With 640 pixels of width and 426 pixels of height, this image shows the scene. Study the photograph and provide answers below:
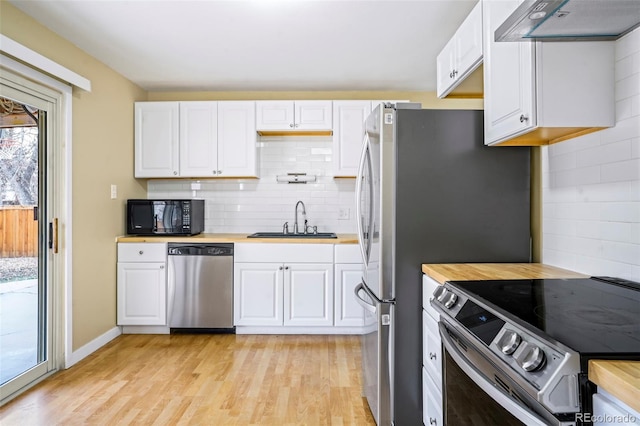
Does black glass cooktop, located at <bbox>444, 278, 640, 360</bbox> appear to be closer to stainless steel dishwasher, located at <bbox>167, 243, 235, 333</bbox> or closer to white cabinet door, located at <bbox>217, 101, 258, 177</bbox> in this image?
stainless steel dishwasher, located at <bbox>167, 243, 235, 333</bbox>

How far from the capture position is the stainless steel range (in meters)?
0.77

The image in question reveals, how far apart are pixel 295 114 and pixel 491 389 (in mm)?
3188

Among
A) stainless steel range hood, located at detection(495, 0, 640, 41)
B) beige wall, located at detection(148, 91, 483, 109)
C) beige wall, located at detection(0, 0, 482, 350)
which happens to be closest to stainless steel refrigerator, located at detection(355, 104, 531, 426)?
stainless steel range hood, located at detection(495, 0, 640, 41)

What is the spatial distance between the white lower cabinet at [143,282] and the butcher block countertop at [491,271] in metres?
2.60

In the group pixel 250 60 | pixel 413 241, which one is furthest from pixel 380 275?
pixel 250 60

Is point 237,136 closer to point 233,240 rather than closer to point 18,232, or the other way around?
point 233,240

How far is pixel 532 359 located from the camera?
840 mm

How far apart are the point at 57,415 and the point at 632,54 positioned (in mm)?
3271

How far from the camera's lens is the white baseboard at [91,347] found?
285 cm

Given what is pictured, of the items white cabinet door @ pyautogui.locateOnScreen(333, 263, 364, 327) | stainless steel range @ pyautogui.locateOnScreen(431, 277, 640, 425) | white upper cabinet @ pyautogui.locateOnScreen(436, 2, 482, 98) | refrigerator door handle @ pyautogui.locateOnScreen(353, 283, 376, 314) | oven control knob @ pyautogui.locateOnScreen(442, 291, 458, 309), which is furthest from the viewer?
white cabinet door @ pyautogui.locateOnScreen(333, 263, 364, 327)

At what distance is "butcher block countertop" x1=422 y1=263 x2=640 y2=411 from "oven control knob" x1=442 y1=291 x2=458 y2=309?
11cm

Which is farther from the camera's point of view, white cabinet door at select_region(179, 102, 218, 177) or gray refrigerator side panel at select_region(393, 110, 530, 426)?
white cabinet door at select_region(179, 102, 218, 177)

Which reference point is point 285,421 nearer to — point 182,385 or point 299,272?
point 182,385

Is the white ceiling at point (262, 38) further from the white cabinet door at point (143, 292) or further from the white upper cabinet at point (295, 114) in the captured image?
the white cabinet door at point (143, 292)
